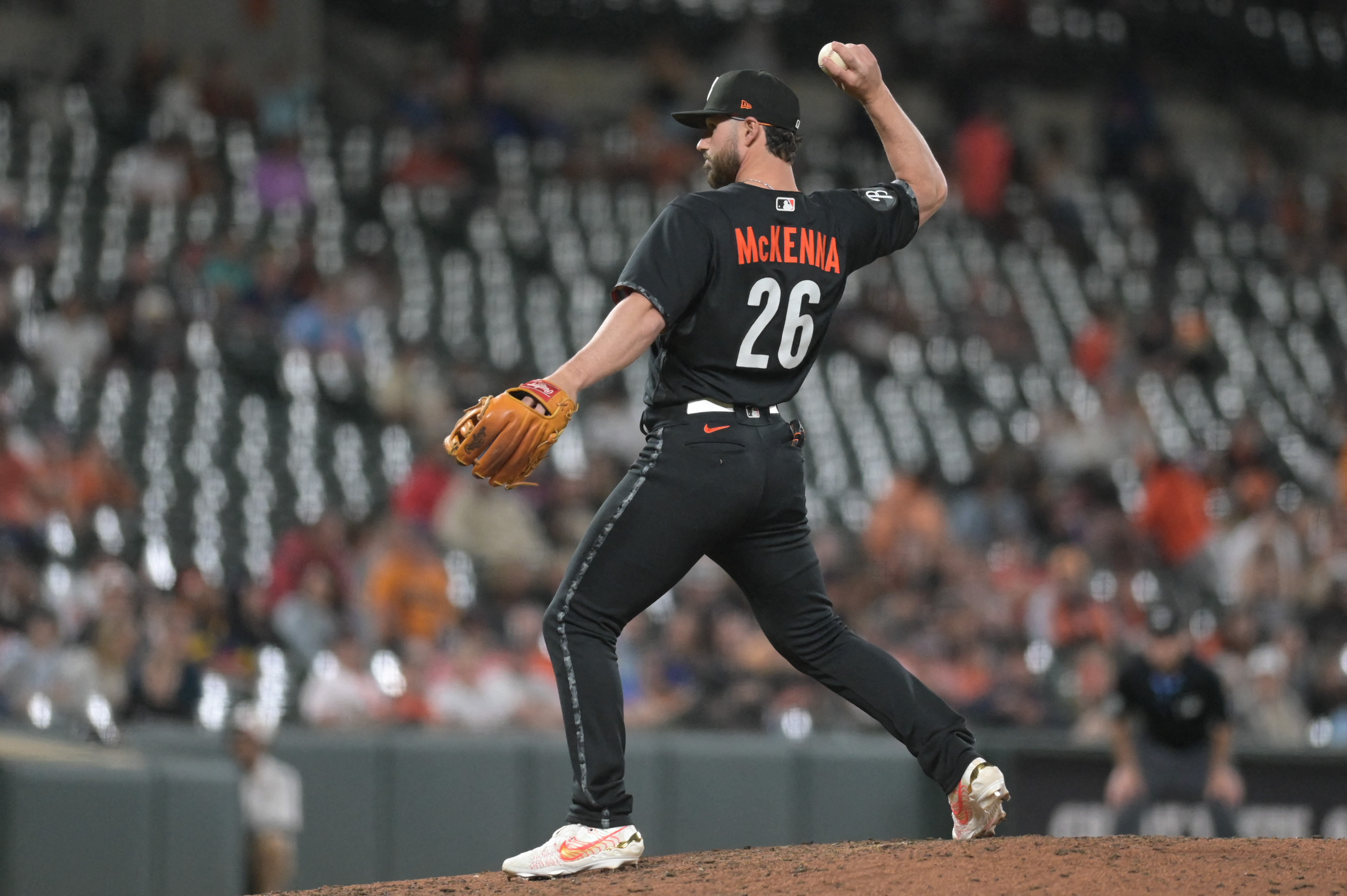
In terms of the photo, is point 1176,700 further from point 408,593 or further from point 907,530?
point 408,593

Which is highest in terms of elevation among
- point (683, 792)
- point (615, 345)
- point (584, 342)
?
point (584, 342)

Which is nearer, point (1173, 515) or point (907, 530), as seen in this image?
point (907, 530)

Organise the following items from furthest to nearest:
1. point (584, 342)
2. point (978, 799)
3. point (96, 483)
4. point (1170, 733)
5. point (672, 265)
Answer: point (584, 342) → point (96, 483) → point (1170, 733) → point (978, 799) → point (672, 265)

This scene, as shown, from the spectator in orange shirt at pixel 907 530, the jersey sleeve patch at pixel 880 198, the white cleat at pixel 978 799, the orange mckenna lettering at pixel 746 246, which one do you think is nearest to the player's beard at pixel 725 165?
the orange mckenna lettering at pixel 746 246

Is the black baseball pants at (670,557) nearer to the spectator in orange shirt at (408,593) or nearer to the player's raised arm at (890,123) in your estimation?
the player's raised arm at (890,123)

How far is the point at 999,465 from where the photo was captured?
11562mm

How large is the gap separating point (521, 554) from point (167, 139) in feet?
17.6

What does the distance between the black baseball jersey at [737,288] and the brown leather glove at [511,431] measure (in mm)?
280

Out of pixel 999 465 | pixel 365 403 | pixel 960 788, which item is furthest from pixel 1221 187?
pixel 960 788

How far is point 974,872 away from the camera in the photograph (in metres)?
3.82

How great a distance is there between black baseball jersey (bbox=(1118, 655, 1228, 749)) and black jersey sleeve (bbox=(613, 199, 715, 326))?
430 centimetres

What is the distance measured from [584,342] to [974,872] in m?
9.23

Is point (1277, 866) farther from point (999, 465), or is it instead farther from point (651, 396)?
point (999, 465)

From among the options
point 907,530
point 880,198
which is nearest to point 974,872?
point 880,198
